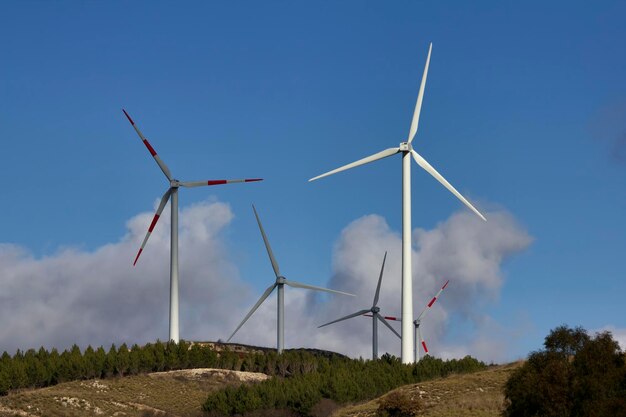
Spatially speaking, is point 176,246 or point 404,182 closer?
point 404,182

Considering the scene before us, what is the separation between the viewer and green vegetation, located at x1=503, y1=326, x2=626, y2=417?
82438 millimetres

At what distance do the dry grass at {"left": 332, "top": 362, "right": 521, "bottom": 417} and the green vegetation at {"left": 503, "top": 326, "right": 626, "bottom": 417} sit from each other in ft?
26.8

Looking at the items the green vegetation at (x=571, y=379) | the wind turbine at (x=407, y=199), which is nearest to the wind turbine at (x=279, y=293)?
the wind turbine at (x=407, y=199)

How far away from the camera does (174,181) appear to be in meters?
155

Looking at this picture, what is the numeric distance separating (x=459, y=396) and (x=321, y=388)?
24799 millimetres

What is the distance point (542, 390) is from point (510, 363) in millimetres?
46539

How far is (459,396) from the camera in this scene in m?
107

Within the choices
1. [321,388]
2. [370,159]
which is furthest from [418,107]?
[321,388]

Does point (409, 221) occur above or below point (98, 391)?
above

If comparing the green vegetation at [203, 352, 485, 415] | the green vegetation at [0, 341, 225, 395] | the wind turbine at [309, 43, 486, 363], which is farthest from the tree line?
the wind turbine at [309, 43, 486, 363]

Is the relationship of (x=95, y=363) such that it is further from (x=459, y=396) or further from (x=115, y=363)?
(x=459, y=396)

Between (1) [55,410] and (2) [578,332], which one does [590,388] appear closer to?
(2) [578,332]

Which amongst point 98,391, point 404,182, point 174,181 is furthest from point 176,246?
point 404,182

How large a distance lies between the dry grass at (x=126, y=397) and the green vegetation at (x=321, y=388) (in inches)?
190
